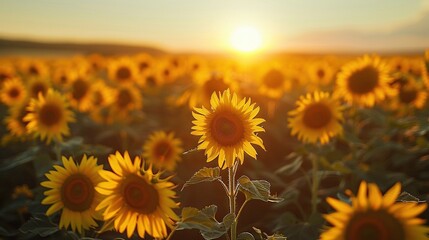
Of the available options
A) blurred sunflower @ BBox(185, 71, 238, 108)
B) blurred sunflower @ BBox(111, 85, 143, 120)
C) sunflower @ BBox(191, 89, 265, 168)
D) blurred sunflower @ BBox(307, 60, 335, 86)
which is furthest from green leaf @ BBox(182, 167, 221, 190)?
blurred sunflower @ BBox(307, 60, 335, 86)

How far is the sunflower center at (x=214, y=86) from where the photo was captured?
1010 cm

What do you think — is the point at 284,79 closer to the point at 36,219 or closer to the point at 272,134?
the point at 272,134

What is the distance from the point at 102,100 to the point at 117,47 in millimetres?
87973

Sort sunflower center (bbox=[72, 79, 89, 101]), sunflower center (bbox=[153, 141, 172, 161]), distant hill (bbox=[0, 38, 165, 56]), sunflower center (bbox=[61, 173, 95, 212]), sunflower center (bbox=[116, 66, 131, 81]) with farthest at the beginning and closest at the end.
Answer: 1. distant hill (bbox=[0, 38, 165, 56])
2. sunflower center (bbox=[116, 66, 131, 81])
3. sunflower center (bbox=[72, 79, 89, 101])
4. sunflower center (bbox=[153, 141, 172, 161])
5. sunflower center (bbox=[61, 173, 95, 212])

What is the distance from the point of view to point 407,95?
31.7ft

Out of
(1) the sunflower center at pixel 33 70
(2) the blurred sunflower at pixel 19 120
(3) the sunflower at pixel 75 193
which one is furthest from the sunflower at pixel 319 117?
(1) the sunflower center at pixel 33 70

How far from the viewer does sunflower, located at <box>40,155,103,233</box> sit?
4000 millimetres

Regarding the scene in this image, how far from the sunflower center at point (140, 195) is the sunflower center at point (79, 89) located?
274 inches

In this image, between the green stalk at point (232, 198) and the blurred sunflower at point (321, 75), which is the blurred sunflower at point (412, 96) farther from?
the green stalk at point (232, 198)

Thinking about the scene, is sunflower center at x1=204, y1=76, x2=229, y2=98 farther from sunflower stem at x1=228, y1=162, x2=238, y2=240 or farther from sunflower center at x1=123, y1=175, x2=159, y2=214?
sunflower center at x1=123, y1=175, x2=159, y2=214

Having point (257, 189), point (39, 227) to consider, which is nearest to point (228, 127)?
point (257, 189)

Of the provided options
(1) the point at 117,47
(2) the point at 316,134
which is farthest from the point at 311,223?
(1) the point at 117,47

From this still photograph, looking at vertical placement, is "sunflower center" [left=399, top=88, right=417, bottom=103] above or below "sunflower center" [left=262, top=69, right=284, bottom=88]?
below

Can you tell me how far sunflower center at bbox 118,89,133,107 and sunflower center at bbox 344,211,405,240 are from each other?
8273 millimetres
